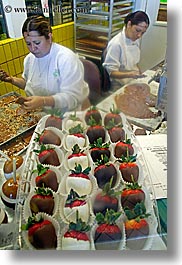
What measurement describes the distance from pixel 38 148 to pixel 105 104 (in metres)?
0.19

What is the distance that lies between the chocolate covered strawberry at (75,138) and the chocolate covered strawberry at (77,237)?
0.19 meters

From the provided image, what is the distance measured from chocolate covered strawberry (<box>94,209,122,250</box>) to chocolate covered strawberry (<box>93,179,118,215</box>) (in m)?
0.01

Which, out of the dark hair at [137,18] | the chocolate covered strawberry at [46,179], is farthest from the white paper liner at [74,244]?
the dark hair at [137,18]

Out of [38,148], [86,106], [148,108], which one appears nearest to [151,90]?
Result: [148,108]

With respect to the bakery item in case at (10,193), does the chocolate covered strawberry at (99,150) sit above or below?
above

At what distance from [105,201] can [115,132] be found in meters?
0.19

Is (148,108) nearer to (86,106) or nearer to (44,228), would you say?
(86,106)

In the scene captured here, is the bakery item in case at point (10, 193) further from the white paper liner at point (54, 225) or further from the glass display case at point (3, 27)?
the glass display case at point (3, 27)

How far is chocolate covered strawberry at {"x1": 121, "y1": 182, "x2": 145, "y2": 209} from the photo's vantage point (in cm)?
54

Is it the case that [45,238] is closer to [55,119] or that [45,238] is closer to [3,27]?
[55,119]

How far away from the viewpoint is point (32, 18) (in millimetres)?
517

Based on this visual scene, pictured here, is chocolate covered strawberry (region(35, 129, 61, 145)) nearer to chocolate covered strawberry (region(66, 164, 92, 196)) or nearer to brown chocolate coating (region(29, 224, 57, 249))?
chocolate covered strawberry (region(66, 164, 92, 196))

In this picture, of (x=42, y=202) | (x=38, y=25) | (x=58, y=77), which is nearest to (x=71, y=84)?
(x=58, y=77)

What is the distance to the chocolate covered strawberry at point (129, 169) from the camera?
581 millimetres
